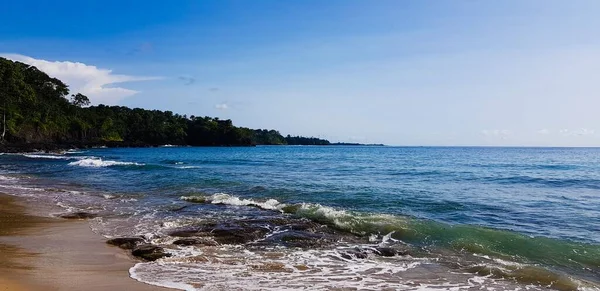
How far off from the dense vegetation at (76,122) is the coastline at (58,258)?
7458cm

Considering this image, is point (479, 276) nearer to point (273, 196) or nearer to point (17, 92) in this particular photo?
point (273, 196)

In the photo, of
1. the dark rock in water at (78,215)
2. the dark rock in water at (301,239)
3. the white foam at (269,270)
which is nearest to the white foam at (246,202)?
the dark rock in water at (301,239)

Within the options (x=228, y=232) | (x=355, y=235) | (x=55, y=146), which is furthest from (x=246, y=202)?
(x=55, y=146)

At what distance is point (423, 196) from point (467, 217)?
5.13 m

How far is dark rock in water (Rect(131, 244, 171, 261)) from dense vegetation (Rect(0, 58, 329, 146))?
7851 cm

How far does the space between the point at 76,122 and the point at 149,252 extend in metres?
110

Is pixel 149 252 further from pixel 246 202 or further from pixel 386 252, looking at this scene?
pixel 246 202

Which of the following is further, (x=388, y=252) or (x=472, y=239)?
(x=472, y=239)

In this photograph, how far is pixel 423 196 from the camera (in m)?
19.8

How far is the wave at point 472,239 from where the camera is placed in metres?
9.61

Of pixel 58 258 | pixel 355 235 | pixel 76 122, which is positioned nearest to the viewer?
pixel 58 258

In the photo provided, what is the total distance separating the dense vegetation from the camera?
261 ft

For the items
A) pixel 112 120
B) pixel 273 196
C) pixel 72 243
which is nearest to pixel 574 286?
pixel 72 243

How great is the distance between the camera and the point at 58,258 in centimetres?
859
